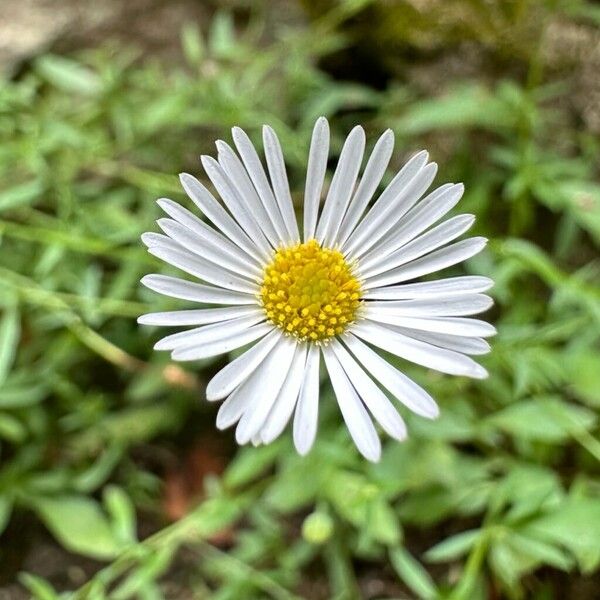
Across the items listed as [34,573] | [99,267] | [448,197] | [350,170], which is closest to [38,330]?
[99,267]

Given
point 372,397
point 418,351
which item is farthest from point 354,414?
point 418,351

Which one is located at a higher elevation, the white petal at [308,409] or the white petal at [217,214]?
the white petal at [217,214]

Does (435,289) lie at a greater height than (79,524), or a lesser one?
greater

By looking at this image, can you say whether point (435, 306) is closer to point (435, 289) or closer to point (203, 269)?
point (435, 289)

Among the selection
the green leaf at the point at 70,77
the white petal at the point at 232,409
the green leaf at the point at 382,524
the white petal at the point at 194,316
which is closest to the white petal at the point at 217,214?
the white petal at the point at 194,316

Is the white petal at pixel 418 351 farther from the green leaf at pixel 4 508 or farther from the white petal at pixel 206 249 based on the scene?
the green leaf at pixel 4 508

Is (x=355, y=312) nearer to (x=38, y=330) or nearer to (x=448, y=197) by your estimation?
(x=448, y=197)
